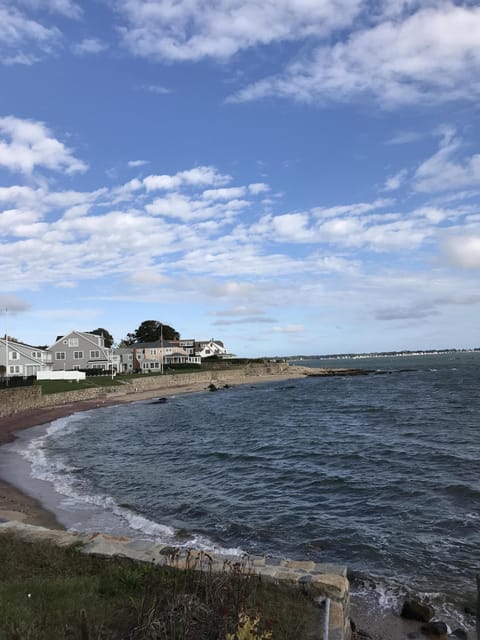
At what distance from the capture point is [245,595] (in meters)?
6.88

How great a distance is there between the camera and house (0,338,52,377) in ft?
230

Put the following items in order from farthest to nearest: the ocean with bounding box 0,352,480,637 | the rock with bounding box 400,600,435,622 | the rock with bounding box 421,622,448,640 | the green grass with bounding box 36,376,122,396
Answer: the green grass with bounding box 36,376,122,396
the ocean with bounding box 0,352,480,637
the rock with bounding box 400,600,435,622
the rock with bounding box 421,622,448,640

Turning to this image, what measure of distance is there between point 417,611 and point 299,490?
965 cm

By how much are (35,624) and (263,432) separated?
29668mm

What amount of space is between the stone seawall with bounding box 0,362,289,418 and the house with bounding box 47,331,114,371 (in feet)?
47.9

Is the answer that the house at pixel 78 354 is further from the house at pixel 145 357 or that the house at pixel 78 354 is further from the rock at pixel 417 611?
the rock at pixel 417 611

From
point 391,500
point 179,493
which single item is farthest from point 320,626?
point 179,493

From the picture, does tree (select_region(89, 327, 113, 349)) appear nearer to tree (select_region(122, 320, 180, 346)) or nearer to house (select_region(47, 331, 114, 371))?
tree (select_region(122, 320, 180, 346))

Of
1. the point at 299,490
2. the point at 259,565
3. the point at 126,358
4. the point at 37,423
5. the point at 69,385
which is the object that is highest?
the point at 126,358

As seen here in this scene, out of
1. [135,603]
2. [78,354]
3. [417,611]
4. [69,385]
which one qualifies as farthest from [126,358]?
[135,603]

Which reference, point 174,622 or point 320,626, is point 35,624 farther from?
point 320,626

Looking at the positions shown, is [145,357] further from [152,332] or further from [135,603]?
[135,603]

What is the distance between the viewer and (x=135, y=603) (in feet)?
21.1

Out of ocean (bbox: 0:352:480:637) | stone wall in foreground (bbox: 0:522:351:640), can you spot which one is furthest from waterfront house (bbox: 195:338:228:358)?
stone wall in foreground (bbox: 0:522:351:640)
